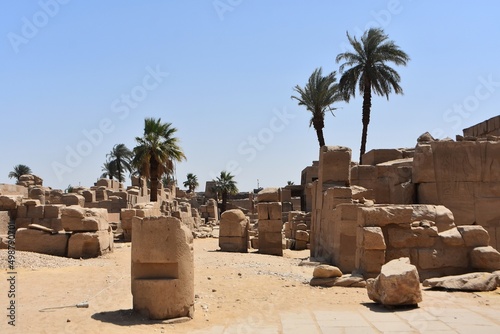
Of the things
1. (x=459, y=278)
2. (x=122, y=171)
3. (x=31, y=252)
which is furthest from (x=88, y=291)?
(x=122, y=171)

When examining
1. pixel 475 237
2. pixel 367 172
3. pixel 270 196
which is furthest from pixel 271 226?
pixel 475 237

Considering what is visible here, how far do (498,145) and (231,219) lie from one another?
8.69m

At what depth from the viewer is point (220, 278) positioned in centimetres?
1049

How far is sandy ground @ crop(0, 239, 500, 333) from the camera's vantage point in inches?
260

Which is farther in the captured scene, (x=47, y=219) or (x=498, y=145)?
(x=47, y=219)

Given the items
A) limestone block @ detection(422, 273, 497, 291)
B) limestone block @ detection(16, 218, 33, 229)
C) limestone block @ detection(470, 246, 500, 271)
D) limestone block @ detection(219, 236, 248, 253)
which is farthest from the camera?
limestone block @ detection(219, 236, 248, 253)

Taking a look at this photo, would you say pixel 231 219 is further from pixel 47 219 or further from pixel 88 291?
pixel 88 291

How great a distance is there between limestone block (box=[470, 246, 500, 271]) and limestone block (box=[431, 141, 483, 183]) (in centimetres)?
381

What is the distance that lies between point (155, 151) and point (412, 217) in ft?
60.3

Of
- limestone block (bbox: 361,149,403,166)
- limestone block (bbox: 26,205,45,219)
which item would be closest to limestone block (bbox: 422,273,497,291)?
limestone block (bbox: 361,149,403,166)

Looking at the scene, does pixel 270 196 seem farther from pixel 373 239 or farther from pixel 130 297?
pixel 130 297

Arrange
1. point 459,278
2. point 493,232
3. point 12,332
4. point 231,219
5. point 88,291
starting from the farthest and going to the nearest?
point 231,219, point 493,232, point 88,291, point 459,278, point 12,332

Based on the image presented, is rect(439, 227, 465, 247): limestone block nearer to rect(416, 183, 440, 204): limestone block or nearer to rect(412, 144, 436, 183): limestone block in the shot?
rect(416, 183, 440, 204): limestone block

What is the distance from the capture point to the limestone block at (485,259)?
888cm
